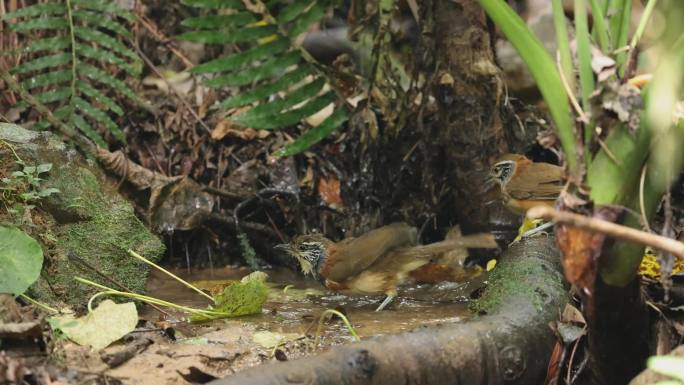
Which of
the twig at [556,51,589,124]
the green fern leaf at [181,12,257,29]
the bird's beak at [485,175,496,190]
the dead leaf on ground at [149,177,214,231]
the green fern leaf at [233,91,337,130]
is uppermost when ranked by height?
the green fern leaf at [181,12,257,29]

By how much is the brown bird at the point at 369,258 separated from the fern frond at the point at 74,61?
172 cm

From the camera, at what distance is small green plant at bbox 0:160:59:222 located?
3871 millimetres

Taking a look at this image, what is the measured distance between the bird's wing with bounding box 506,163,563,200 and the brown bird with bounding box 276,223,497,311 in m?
0.36

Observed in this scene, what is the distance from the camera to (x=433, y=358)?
3088mm

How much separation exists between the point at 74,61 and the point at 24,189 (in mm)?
2505

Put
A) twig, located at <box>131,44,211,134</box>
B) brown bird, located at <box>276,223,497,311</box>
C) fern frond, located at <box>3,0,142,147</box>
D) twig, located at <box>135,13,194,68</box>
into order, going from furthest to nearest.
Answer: twig, located at <box>135,13,194,68</box> < twig, located at <box>131,44,211,134</box> < fern frond, located at <box>3,0,142,147</box> < brown bird, located at <box>276,223,497,311</box>

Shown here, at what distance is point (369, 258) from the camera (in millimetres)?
5188

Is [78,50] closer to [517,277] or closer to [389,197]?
[389,197]

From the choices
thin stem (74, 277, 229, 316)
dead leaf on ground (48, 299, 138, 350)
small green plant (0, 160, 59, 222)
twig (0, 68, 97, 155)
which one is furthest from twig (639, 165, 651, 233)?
twig (0, 68, 97, 155)

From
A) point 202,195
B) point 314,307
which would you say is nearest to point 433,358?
point 314,307

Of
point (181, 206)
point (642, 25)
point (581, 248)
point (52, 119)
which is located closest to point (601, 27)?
point (642, 25)

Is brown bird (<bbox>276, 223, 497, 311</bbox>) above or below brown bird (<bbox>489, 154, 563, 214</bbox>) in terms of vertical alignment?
below

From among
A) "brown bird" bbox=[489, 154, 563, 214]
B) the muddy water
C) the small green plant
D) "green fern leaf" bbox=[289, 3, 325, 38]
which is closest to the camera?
the small green plant

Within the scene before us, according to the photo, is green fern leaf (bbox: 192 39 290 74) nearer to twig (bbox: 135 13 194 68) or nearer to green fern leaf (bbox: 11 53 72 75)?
green fern leaf (bbox: 11 53 72 75)
